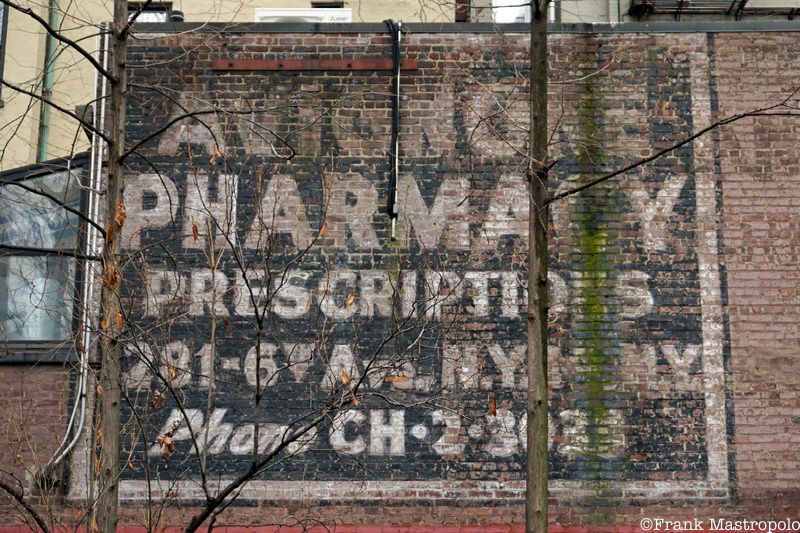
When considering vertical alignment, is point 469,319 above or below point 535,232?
below

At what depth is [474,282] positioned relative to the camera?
473 inches

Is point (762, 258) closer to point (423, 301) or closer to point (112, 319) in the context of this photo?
point (423, 301)

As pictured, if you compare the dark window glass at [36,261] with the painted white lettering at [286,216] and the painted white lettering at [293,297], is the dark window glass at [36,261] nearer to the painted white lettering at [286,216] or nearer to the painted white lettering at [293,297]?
the painted white lettering at [286,216]

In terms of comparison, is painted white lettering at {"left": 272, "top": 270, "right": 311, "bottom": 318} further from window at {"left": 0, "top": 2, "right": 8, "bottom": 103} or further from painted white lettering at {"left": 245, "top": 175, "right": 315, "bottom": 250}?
window at {"left": 0, "top": 2, "right": 8, "bottom": 103}

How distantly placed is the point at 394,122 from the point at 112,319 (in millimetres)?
5159

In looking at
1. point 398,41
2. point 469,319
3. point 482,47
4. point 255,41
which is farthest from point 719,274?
point 255,41

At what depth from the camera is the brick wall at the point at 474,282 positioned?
11539 mm

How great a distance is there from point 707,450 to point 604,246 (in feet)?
8.54

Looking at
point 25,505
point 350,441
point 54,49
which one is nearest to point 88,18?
point 54,49

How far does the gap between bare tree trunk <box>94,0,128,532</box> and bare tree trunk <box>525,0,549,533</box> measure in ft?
10.6

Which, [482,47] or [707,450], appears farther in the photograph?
[482,47]

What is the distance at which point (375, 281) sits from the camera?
1203 centimetres

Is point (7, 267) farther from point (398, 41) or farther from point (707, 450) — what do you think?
point (707, 450)

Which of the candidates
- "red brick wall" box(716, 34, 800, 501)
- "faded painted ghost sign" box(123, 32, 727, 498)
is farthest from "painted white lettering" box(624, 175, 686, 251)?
"red brick wall" box(716, 34, 800, 501)
